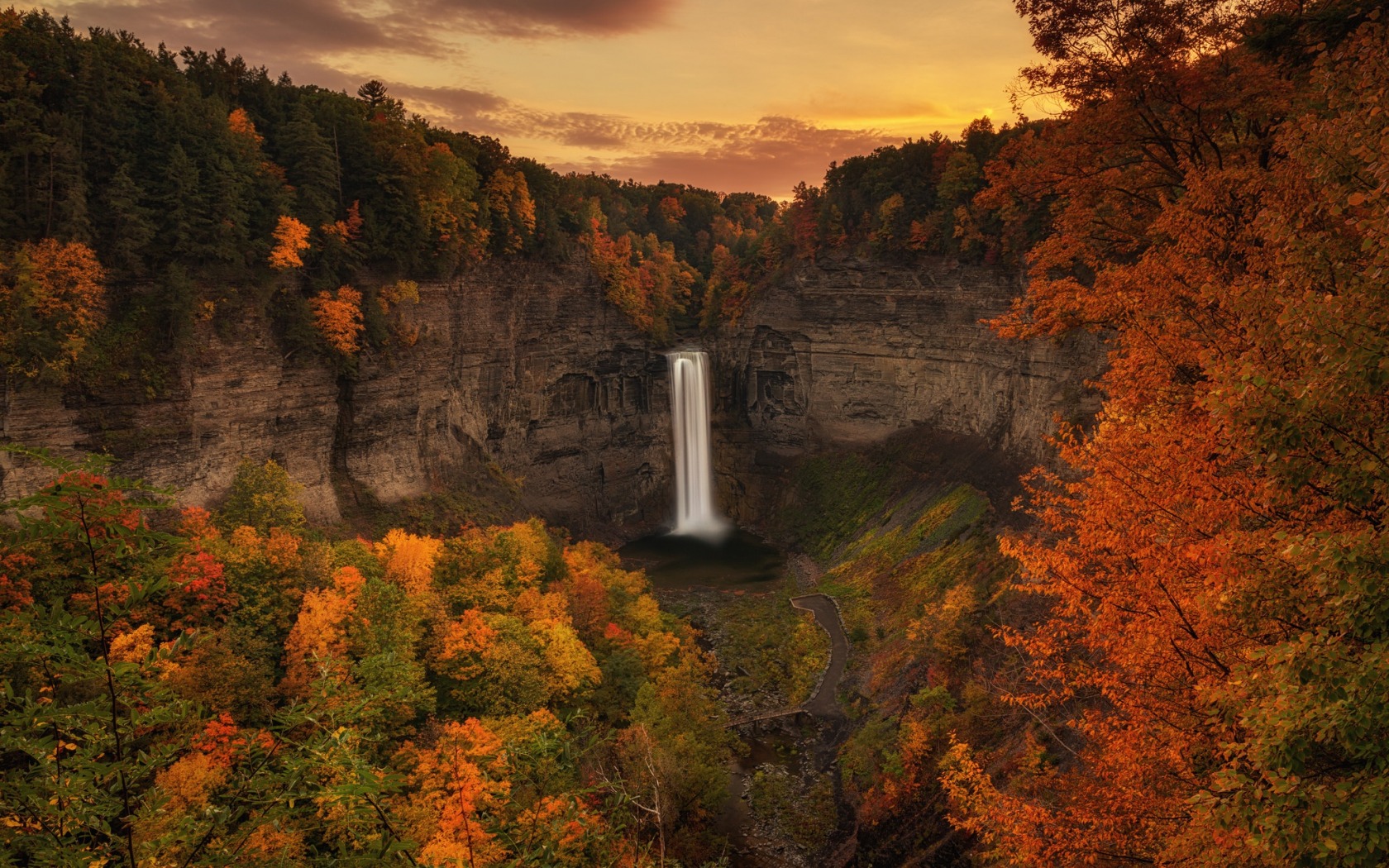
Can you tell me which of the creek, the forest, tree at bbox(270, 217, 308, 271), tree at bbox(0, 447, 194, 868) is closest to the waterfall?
the creek

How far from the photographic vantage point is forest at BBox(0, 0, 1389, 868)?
662 cm

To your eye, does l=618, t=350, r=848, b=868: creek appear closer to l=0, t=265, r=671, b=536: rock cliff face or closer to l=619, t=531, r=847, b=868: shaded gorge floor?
l=619, t=531, r=847, b=868: shaded gorge floor

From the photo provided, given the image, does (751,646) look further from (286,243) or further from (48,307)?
(48,307)

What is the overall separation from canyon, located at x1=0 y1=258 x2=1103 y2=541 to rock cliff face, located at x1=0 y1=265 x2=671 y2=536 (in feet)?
0.42

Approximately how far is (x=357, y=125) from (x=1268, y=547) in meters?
52.2

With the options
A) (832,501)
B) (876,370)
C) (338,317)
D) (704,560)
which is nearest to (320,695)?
(338,317)

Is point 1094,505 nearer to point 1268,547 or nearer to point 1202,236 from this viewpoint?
point 1268,547

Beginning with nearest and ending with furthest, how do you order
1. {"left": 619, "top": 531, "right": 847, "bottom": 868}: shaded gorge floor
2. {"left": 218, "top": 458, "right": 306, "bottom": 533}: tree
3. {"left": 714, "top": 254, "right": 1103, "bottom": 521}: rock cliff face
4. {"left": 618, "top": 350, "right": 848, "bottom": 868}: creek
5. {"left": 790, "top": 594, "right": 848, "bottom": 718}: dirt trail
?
{"left": 619, "top": 531, "right": 847, "bottom": 868}: shaded gorge floor, {"left": 618, "top": 350, "right": 848, "bottom": 868}: creek, {"left": 218, "top": 458, "right": 306, "bottom": 533}: tree, {"left": 790, "top": 594, "right": 848, "bottom": 718}: dirt trail, {"left": 714, "top": 254, "right": 1103, "bottom": 521}: rock cliff face

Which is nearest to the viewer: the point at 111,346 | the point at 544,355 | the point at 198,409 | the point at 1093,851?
the point at 1093,851

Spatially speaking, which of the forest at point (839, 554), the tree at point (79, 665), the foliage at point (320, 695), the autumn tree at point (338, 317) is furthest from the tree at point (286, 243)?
the tree at point (79, 665)

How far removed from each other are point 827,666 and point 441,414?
31792mm

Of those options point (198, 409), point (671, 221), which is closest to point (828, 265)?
point (671, 221)

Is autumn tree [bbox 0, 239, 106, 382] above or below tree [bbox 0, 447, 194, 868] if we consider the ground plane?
above

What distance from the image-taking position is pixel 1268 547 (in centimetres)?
822
